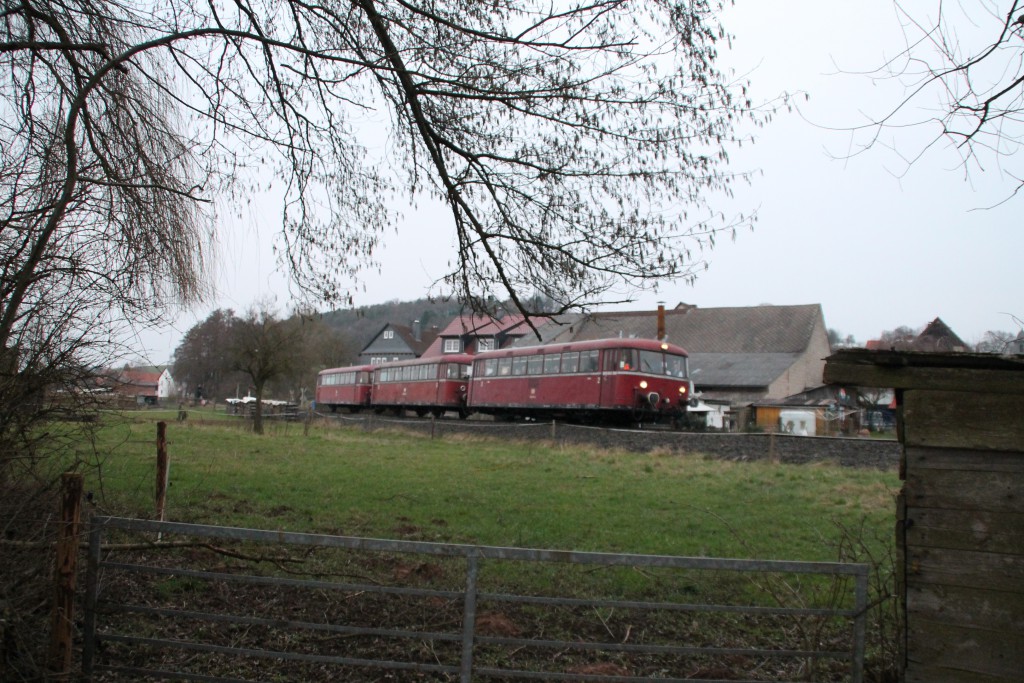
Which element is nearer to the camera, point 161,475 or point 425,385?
point 161,475

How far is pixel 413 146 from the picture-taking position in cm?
811

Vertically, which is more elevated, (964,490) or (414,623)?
(964,490)

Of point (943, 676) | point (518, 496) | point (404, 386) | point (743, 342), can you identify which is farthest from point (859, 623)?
point (743, 342)

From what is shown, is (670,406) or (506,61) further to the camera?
(670,406)

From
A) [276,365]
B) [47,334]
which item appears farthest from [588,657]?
[276,365]

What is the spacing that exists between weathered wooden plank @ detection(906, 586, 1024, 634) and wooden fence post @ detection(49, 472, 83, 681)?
4.29 m

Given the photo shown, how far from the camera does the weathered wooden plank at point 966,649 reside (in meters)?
3.81

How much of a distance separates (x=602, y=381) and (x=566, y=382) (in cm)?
218

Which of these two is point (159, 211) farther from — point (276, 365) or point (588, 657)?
point (276, 365)

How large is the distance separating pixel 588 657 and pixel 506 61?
5.17 metres

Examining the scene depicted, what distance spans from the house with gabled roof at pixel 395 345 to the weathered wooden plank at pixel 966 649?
Answer: 71.4m

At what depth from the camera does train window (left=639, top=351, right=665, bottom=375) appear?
24500 mm

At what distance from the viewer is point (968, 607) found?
12.8 ft

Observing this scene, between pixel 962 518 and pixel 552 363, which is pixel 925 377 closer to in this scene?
pixel 962 518
